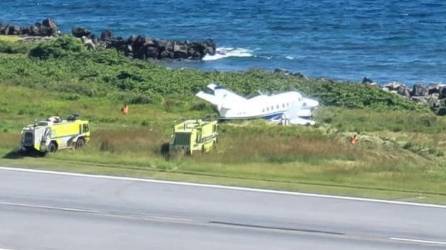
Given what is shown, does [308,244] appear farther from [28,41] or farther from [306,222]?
[28,41]

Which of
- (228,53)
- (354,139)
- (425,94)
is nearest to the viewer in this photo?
(354,139)

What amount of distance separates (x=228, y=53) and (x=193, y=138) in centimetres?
6458

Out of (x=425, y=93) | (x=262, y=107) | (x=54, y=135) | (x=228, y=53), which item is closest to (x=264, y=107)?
(x=262, y=107)

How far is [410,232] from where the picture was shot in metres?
26.3

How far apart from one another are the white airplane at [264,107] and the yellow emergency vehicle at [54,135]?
11.9 metres

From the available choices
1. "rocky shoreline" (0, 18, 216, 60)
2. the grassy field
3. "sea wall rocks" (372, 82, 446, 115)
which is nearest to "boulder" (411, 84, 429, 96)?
"sea wall rocks" (372, 82, 446, 115)

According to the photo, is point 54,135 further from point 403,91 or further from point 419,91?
point 403,91

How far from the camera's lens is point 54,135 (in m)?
34.8

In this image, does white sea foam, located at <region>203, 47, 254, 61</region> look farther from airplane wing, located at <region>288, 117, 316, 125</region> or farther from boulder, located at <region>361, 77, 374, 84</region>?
airplane wing, located at <region>288, 117, 316, 125</region>

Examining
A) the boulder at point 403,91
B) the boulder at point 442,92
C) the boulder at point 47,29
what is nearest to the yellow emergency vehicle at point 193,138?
the boulder at point 442,92

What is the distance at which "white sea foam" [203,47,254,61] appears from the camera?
94625 mm

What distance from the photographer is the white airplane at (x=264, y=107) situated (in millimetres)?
48031

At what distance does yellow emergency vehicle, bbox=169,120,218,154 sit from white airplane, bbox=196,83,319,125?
10.7 meters

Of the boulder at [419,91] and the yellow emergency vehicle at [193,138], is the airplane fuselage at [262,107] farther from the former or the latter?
the boulder at [419,91]
